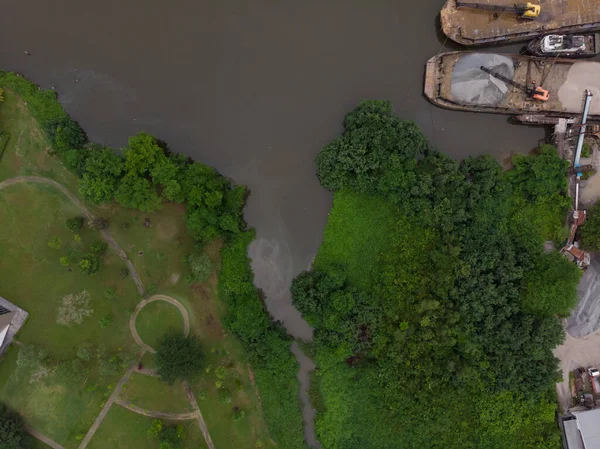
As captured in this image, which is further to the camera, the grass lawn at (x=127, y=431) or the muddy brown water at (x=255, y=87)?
the muddy brown water at (x=255, y=87)

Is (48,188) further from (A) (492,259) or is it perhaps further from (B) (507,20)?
(B) (507,20)

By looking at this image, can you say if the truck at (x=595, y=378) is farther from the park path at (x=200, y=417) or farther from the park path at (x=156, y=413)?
the park path at (x=156, y=413)

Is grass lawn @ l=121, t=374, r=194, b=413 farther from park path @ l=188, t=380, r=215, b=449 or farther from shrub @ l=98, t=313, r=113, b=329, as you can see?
shrub @ l=98, t=313, r=113, b=329

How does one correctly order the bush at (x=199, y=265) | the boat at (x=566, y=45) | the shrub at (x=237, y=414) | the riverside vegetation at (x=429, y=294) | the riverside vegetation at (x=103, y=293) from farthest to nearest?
the riverside vegetation at (x=103, y=293)
the boat at (x=566, y=45)
the shrub at (x=237, y=414)
the bush at (x=199, y=265)
the riverside vegetation at (x=429, y=294)

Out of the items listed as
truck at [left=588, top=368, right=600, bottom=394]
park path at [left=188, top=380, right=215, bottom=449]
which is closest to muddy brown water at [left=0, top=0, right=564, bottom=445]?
park path at [left=188, top=380, right=215, bottom=449]

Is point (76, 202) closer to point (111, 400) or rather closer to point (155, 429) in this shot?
point (111, 400)

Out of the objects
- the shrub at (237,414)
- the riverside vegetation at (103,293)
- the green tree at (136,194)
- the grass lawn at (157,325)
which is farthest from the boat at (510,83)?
the shrub at (237,414)
